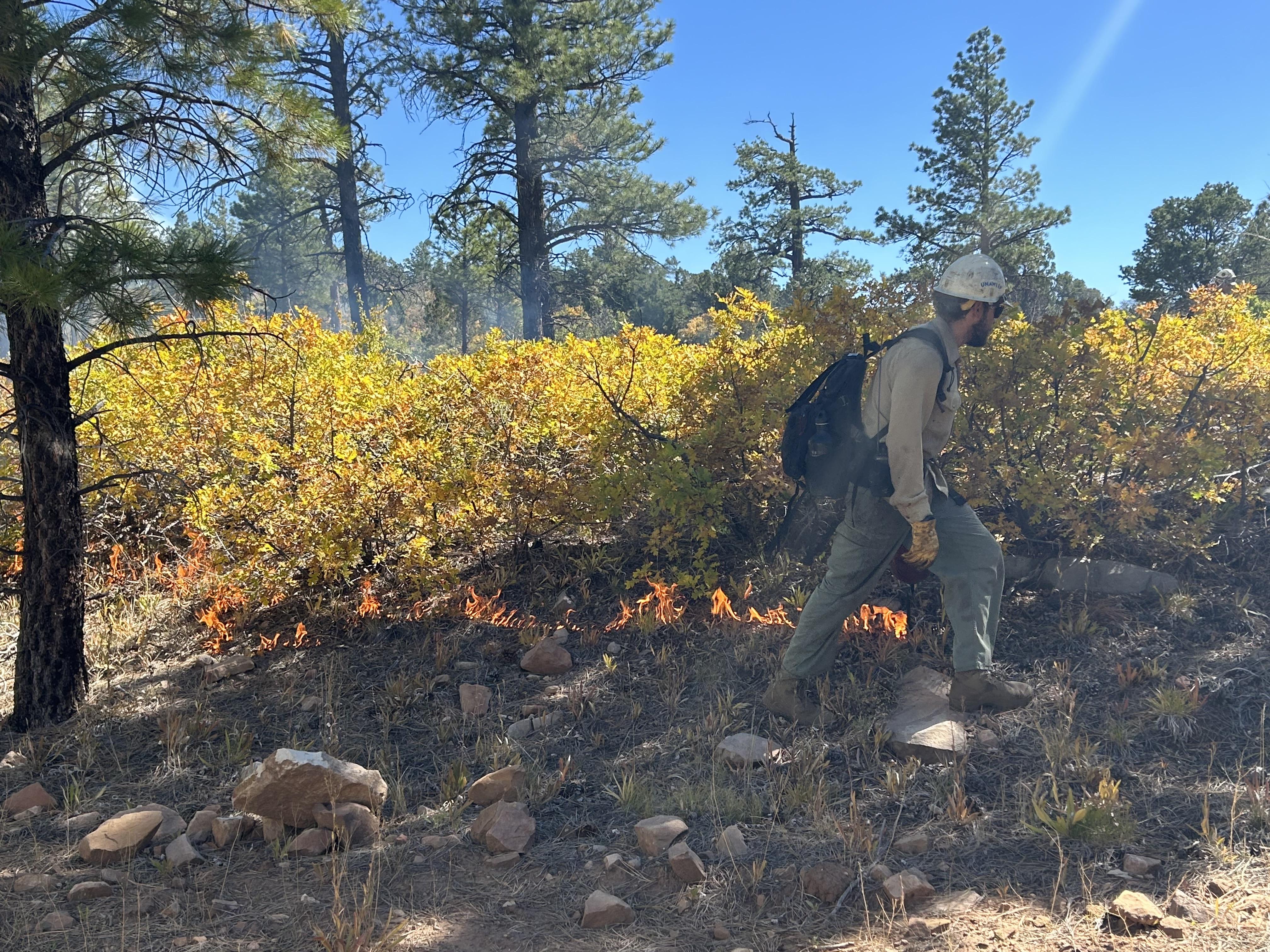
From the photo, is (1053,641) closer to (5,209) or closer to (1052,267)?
(5,209)

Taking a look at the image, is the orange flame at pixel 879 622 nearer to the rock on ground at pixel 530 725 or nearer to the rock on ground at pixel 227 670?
the rock on ground at pixel 530 725

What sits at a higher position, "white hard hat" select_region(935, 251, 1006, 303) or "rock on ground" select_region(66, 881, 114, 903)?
"white hard hat" select_region(935, 251, 1006, 303)

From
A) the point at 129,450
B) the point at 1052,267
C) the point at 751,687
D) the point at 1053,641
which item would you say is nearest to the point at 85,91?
the point at 129,450

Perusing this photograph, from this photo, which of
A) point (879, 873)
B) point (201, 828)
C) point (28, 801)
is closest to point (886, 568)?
point (879, 873)

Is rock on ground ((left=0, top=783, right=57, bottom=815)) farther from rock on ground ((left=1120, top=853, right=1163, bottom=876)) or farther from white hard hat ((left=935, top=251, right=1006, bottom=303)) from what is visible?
white hard hat ((left=935, top=251, right=1006, bottom=303))

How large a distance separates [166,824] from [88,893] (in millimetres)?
396

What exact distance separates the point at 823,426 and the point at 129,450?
13.4 ft

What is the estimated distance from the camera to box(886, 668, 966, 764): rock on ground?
321 cm

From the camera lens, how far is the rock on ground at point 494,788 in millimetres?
3123

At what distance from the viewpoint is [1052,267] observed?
1045 inches

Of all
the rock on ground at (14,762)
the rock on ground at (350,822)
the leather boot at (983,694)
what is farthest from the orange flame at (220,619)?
the leather boot at (983,694)

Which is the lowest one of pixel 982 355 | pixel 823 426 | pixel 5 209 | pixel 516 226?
pixel 823 426

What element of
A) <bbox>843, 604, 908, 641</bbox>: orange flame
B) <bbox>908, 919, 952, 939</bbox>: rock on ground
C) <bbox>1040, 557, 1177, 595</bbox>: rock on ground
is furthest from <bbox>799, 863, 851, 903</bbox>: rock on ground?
<bbox>1040, 557, 1177, 595</bbox>: rock on ground

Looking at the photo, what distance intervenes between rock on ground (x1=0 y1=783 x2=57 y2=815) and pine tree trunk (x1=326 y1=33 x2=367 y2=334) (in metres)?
13.9
